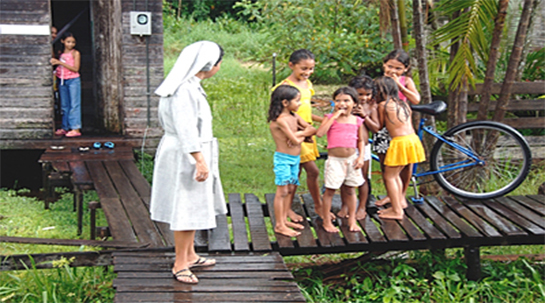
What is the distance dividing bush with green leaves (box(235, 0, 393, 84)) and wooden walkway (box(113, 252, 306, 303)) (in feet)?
26.9

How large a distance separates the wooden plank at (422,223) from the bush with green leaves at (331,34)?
273 inches

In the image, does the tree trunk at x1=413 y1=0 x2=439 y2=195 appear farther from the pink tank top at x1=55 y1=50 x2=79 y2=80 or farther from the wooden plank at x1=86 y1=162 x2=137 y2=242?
the pink tank top at x1=55 y1=50 x2=79 y2=80

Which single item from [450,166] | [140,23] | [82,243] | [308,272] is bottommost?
[308,272]

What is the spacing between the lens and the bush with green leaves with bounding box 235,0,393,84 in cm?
1265

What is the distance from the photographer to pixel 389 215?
565 cm

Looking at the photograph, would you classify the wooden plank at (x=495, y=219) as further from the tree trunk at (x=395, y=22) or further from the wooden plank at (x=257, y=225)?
the tree trunk at (x=395, y=22)

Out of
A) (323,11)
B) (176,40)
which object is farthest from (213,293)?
(176,40)

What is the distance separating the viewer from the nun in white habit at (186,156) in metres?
4.19

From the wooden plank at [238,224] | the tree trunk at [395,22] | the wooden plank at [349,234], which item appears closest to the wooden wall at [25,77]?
the wooden plank at [238,224]

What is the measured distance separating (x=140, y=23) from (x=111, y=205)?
10.4 feet

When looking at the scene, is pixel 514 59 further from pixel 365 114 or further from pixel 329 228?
pixel 329 228

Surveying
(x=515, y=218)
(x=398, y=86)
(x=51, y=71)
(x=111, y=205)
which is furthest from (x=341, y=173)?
(x=51, y=71)

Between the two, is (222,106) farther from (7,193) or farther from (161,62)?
(7,193)

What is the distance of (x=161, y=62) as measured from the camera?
862 cm
